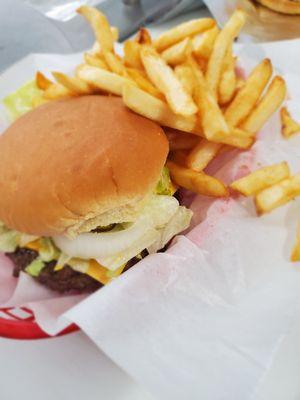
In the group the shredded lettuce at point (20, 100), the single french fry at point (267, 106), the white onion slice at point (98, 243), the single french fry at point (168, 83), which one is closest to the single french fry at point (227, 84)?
the single french fry at point (267, 106)

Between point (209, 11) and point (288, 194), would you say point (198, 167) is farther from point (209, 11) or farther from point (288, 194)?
point (209, 11)

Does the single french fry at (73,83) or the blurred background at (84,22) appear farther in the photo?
the blurred background at (84,22)

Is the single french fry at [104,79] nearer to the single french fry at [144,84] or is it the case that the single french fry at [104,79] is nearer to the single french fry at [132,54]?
the single french fry at [144,84]

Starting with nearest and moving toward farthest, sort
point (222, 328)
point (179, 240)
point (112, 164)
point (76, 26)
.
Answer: point (222, 328), point (112, 164), point (179, 240), point (76, 26)

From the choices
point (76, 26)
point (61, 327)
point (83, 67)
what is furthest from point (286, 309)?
point (76, 26)

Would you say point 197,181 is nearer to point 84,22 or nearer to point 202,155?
point 202,155

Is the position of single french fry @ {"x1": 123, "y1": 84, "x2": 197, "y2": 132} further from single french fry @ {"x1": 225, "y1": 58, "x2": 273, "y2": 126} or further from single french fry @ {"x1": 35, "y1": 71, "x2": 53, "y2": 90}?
single french fry @ {"x1": 35, "y1": 71, "x2": 53, "y2": 90}

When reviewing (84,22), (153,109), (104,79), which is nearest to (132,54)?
(104,79)
